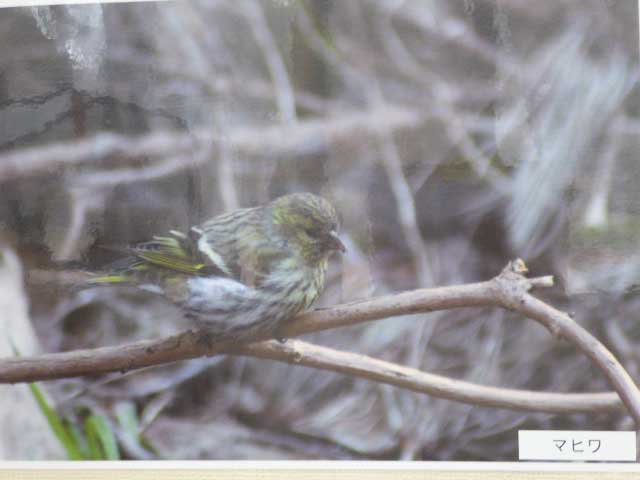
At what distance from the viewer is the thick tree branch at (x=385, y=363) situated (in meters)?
1.21

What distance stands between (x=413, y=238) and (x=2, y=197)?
844 mm

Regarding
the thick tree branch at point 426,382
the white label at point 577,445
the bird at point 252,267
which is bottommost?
the white label at point 577,445

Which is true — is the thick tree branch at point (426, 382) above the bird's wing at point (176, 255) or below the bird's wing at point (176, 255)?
below

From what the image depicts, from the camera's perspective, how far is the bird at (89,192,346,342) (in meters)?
1.22

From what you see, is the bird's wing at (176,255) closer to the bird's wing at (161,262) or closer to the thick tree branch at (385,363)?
the bird's wing at (161,262)

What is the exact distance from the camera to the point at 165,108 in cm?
128

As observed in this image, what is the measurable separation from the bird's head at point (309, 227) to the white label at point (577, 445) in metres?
0.52

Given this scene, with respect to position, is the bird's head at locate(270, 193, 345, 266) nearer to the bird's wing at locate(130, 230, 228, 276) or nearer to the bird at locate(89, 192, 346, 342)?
the bird at locate(89, 192, 346, 342)

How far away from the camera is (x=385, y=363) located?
1.24m

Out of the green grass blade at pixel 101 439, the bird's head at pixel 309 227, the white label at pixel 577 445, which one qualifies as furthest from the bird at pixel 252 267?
the white label at pixel 577 445

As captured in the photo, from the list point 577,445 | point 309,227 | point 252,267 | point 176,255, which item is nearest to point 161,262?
point 176,255

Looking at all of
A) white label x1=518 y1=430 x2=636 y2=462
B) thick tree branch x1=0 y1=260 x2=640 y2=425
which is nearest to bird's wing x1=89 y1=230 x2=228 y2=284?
thick tree branch x1=0 y1=260 x2=640 y2=425

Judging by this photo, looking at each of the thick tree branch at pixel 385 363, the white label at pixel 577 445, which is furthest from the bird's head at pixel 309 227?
the white label at pixel 577 445

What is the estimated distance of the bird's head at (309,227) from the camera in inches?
48.1
